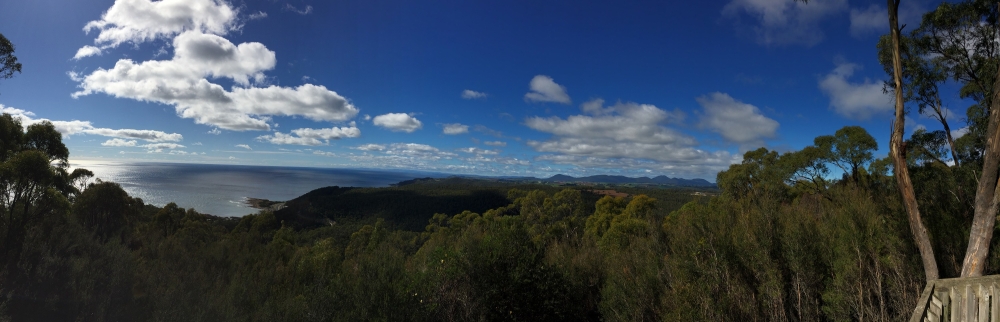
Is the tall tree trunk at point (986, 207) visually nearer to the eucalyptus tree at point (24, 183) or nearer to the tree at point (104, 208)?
the eucalyptus tree at point (24, 183)

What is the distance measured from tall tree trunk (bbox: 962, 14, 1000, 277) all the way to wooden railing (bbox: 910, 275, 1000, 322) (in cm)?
222

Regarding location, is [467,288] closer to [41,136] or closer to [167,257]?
[167,257]

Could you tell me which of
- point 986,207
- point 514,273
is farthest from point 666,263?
point 986,207

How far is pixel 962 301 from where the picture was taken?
4.03 metres

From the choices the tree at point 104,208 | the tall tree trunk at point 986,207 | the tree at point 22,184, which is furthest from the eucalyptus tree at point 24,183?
the tall tree trunk at point 986,207

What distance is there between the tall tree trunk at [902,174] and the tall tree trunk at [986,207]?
41 centimetres

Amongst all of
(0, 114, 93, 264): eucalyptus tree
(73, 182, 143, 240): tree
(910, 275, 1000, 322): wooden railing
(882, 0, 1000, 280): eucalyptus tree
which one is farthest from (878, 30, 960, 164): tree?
(73, 182, 143, 240): tree

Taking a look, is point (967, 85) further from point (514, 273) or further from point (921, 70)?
point (514, 273)

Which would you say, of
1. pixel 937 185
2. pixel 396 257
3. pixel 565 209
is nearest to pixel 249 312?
pixel 396 257

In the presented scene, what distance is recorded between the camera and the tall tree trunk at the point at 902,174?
6059 mm

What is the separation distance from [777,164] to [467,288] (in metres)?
18.6

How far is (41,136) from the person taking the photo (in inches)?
444

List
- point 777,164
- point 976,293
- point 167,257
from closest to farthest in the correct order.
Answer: point 976,293, point 167,257, point 777,164

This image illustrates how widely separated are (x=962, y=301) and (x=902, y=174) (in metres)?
3.41
